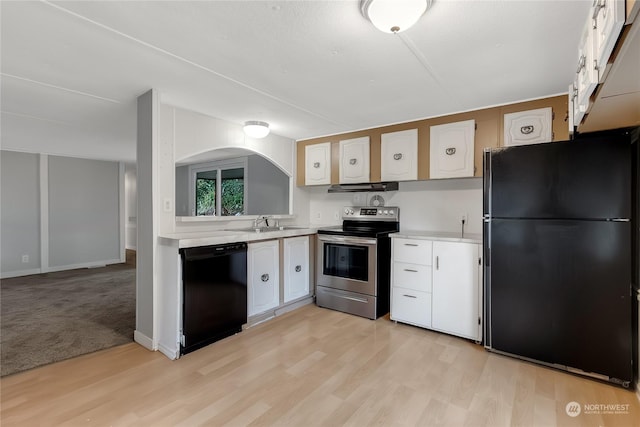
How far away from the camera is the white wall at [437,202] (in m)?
3.28

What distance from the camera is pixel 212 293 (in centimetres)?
271

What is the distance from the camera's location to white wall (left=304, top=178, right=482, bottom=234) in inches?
129

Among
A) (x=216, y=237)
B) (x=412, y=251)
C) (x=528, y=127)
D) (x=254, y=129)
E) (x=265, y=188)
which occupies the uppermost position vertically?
(x=254, y=129)

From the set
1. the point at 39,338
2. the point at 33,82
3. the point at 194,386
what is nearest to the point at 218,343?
the point at 194,386

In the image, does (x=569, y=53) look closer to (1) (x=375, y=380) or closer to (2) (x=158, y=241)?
(1) (x=375, y=380)

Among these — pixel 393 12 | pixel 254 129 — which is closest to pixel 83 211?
pixel 254 129

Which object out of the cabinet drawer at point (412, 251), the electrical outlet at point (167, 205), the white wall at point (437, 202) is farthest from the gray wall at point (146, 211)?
the white wall at point (437, 202)

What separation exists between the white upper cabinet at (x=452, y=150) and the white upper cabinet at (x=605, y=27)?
1.66 metres

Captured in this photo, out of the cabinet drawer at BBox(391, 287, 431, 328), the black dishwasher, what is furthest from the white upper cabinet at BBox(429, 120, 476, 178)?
the black dishwasher

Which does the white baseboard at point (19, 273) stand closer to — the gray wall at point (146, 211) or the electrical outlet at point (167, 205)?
the gray wall at point (146, 211)

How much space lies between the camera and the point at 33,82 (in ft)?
7.94

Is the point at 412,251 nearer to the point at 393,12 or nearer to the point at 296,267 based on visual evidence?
the point at 296,267

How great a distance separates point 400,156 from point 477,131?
2.67 ft

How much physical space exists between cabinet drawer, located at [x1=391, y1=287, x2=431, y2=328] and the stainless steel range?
0.21 metres
